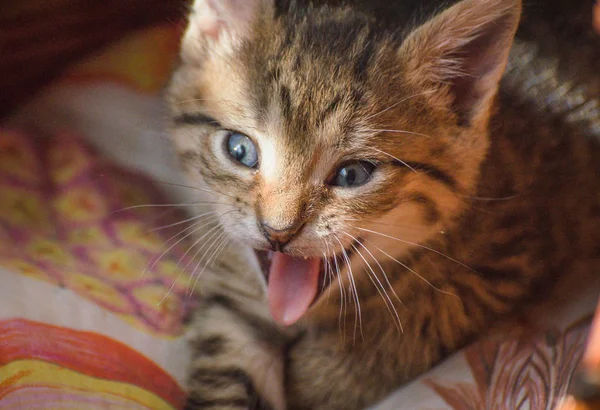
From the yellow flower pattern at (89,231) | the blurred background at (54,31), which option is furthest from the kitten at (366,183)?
the blurred background at (54,31)

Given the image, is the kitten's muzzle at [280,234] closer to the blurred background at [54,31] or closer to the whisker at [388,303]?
the whisker at [388,303]

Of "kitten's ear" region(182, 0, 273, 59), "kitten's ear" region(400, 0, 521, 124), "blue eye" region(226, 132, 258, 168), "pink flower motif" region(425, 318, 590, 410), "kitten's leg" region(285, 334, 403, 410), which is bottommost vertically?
"pink flower motif" region(425, 318, 590, 410)

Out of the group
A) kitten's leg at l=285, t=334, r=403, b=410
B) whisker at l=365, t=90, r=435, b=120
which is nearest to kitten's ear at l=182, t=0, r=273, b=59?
whisker at l=365, t=90, r=435, b=120

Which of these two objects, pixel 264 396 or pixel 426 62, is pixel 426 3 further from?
pixel 264 396

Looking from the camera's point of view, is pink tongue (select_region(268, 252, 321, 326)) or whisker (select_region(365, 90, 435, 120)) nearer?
whisker (select_region(365, 90, 435, 120))

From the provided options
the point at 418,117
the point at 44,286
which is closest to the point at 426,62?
the point at 418,117

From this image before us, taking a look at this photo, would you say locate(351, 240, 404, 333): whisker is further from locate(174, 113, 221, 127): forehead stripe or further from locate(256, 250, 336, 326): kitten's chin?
locate(174, 113, 221, 127): forehead stripe
